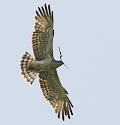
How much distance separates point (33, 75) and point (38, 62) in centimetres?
93

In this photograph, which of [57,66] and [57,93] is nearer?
[57,66]

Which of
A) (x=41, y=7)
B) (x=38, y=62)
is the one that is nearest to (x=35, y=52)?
Answer: (x=38, y=62)

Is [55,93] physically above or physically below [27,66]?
below

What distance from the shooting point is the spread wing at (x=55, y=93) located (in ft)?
64.0

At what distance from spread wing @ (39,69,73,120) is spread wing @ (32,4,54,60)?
95 centimetres

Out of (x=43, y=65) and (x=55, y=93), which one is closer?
(x=43, y=65)

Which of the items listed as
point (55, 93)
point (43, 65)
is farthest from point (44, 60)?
point (55, 93)

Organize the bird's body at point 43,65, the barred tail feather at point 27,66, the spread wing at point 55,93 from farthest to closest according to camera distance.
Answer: the spread wing at point 55,93
the barred tail feather at point 27,66
the bird's body at point 43,65

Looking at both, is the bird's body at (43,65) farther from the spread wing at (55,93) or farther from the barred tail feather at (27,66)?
the spread wing at (55,93)

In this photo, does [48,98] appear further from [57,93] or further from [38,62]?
[38,62]

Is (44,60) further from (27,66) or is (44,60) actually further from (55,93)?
(55,93)

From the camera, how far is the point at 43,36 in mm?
18781

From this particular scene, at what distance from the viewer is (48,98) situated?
65.1ft

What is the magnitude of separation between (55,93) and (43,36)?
260cm
